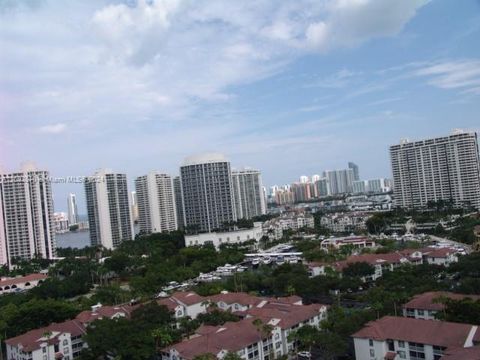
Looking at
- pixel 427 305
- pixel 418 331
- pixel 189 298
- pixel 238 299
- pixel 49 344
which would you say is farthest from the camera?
pixel 189 298

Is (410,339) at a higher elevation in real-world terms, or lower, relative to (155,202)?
lower

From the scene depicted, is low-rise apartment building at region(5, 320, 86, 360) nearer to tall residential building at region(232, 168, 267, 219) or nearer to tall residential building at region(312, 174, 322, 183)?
tall residential building at region(232, 168, 267, 219)

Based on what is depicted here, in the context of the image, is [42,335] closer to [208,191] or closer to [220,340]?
[220,340]

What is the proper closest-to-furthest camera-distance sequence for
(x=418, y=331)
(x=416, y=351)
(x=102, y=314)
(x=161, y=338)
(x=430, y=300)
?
1. (x=416, y=351)
2. (x=418, y=331)
3. (x=161, y=338)
4. (x=430, y=300)
5. (x=102, y=314)

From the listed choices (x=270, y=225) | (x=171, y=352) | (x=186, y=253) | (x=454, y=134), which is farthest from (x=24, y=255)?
(x=454, y=134)

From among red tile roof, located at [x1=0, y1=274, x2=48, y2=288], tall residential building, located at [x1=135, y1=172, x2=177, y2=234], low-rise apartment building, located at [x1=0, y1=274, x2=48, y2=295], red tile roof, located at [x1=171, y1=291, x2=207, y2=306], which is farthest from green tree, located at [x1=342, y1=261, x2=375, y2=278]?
tall residential building, located at [x1=135, y1=172, x2=177, y2=234]

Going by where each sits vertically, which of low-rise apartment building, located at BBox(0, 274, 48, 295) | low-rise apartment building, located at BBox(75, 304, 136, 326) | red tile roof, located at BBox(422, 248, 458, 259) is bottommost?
low-rise apartment building, located at BBox(0, 274, 48, 295)

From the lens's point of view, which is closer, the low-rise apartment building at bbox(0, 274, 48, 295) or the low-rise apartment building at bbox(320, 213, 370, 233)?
the low-rise apartment building at bbox(0, 274, 48, 295)

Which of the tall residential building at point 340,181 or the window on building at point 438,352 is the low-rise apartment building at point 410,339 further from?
the tall residential building at point 340,181

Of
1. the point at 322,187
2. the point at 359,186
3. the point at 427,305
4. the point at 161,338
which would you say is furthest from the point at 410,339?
the point at 359,186

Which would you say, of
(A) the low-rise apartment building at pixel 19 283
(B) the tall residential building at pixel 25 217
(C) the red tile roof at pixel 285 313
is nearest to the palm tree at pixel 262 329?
(C) the red tile roof at pixel 285 313
